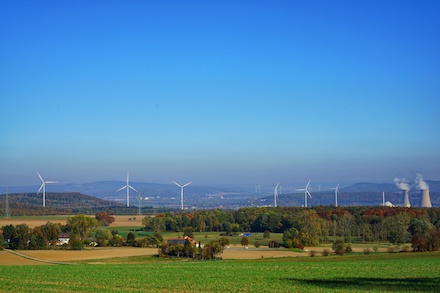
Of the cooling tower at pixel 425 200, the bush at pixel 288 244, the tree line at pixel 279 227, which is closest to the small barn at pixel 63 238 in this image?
the tree line at pixel 279 227

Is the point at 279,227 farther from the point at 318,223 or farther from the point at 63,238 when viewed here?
the point at 63,238

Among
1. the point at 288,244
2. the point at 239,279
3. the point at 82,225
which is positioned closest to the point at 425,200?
the point at 288,244

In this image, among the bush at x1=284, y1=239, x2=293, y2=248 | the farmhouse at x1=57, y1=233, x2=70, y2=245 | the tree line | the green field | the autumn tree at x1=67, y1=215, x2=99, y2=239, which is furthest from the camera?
the autumn tree at x1=67, y1=215, x2=99, y2=239

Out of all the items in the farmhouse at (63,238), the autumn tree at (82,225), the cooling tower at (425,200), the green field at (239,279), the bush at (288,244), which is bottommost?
the bush at (288,244)

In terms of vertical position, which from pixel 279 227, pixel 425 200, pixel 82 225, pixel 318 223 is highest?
pixel 425 200

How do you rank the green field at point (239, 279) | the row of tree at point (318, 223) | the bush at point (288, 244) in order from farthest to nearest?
the row of tree at point (318, 223) → the bush at point (288, 244) → the green field at point (239, 279)

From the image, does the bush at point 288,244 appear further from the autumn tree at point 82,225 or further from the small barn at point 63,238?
the autumn tree at point 82,225

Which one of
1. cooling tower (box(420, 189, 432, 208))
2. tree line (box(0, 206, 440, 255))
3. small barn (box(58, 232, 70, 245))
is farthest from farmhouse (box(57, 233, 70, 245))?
cooling tower (box(420, 189, 432, 208))

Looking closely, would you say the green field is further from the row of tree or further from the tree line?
the row of tree

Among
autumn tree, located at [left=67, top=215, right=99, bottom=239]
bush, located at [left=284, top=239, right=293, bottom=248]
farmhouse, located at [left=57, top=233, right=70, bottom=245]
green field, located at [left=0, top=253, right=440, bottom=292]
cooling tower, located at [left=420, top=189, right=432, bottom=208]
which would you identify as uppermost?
cooling tower, located at [left=420, top=189, right=432, bottom=208]

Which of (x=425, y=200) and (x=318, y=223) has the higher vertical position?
(x=425, y=200)

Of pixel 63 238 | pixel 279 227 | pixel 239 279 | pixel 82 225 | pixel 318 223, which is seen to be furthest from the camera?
pixel 279 227

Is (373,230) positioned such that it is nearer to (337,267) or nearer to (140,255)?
(140,255)

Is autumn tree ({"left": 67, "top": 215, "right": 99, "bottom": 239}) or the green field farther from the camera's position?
autumn tree ({"left": 67, "top": 215, "right": 99, "bottom": 239})
